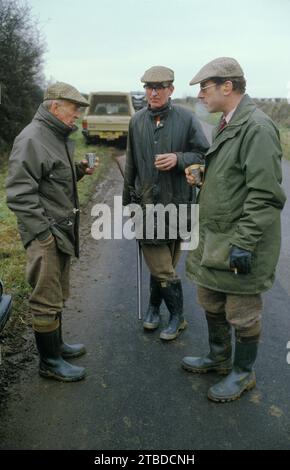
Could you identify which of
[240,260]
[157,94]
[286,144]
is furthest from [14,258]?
[286,144]

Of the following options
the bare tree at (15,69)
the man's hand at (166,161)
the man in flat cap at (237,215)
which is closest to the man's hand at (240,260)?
the man in flat cap at (237,215)

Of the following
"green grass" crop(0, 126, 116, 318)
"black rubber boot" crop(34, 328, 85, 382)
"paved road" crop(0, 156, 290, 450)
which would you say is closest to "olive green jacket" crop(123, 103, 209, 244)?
"paved road" crop(0, 156, 290, 450)

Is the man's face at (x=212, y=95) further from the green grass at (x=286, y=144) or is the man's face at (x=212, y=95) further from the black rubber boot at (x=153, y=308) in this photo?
the green grass at (x=286, y=144)

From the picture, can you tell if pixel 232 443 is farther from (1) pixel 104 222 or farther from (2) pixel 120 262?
(1) pixel 104 222

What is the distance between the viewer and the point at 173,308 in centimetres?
442

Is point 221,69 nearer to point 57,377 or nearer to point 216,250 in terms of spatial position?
point 216,250

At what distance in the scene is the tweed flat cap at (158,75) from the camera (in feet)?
13.0

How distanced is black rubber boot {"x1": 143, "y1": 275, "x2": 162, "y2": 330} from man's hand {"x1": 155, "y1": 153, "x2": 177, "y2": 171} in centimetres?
108

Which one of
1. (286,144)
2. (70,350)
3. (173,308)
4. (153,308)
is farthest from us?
(286,144)

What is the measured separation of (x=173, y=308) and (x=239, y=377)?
1.05 metres

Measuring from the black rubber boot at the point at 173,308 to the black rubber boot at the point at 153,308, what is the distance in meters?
0.12

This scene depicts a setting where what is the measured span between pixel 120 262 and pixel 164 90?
9.59 ft

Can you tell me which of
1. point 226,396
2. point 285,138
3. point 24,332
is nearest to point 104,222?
point 24,332

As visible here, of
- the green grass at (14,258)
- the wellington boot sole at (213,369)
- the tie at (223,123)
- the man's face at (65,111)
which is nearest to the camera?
the tie at (223,123)
